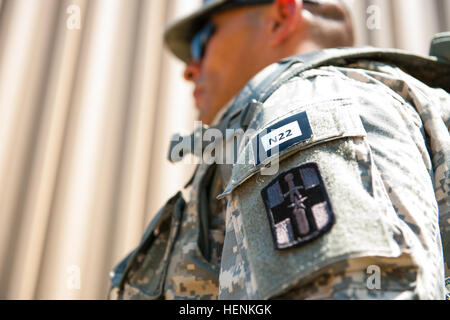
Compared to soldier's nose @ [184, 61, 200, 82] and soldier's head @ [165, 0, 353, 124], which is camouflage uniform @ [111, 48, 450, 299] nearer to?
soldier's head @ [165, 0, 353, 124]

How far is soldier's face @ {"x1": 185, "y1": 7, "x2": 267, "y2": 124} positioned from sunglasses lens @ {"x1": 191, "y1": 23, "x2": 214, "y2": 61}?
3 centimetres

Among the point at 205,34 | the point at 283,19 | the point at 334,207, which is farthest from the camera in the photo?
the point at 205,34

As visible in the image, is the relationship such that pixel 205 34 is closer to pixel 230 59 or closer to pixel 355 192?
pixel 230 59

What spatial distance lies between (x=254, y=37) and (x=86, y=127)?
79cm

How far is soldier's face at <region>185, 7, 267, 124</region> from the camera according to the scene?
92cm

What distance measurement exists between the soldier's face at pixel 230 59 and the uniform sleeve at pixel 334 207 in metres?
0.43

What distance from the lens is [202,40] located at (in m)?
1.04

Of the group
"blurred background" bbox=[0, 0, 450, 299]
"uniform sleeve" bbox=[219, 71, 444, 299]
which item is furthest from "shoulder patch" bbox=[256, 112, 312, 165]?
"blurred background" bbox=[0, 0, 450, 299]

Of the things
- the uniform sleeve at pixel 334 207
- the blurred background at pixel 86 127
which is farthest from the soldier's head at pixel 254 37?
the blurred background at pixel 86 127

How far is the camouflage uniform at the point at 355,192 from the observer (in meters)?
0.35

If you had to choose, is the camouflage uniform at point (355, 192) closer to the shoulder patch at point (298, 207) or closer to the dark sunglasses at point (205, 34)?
the shoulder patch at point (298, 207)

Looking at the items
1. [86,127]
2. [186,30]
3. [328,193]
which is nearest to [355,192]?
[328,193]

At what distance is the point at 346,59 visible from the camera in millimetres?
671
